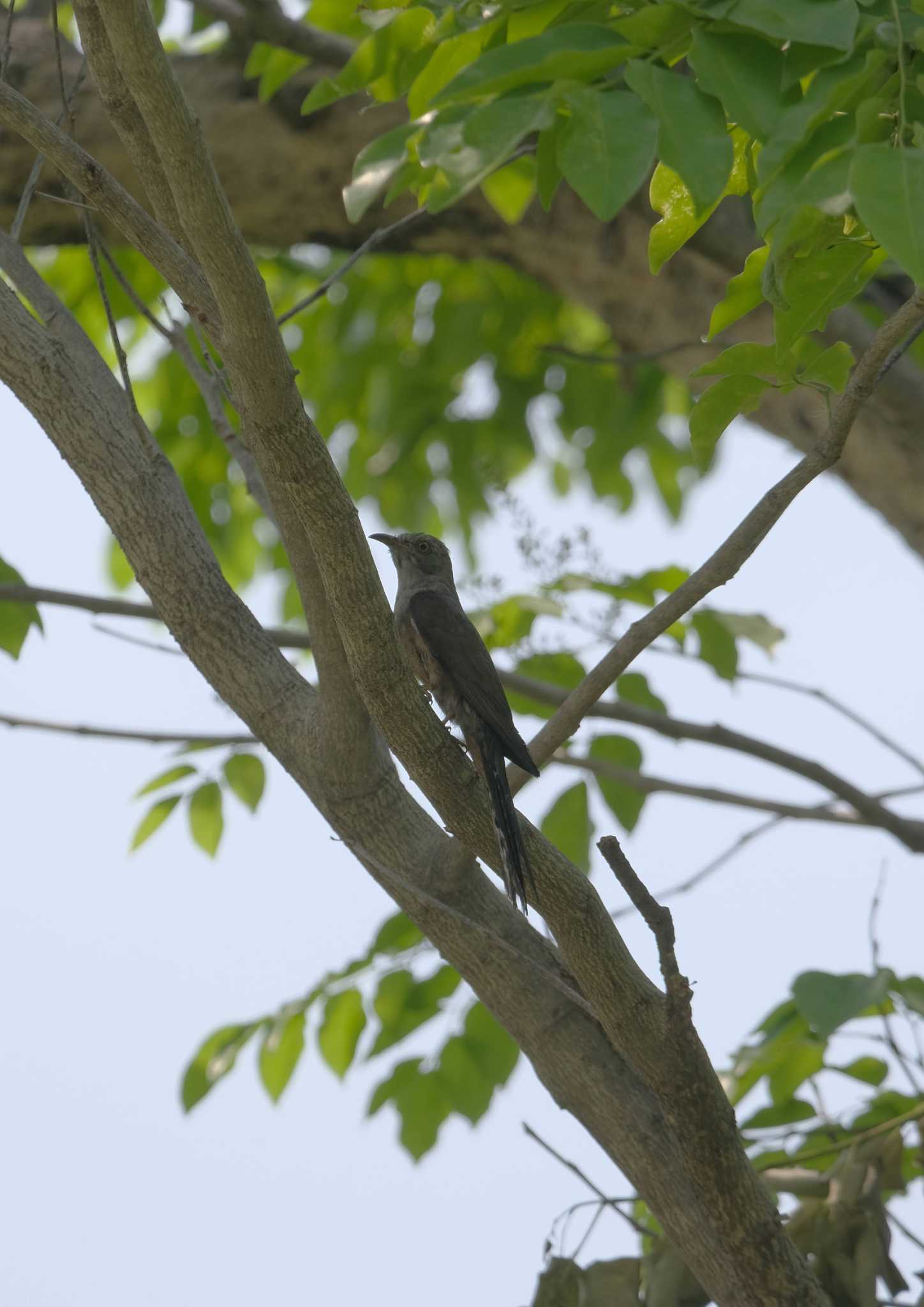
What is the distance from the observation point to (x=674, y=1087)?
261cm

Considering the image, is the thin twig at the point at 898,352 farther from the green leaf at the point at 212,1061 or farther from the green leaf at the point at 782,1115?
the green leaf at the point at 212,1061

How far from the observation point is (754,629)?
4160 millimetres

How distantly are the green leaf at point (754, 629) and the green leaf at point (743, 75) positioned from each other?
2.37m

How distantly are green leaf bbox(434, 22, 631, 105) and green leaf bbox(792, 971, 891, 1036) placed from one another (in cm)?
228

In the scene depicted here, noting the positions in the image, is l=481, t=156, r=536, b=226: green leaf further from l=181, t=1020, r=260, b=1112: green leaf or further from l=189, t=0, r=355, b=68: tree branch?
l=181, t=1020, r=260, b=1112: green leaf

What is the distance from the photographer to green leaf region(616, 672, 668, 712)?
14.2 feet

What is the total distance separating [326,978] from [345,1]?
10.1 feet

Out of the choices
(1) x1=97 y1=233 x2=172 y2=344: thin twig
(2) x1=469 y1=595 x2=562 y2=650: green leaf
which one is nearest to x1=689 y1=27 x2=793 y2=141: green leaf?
(1) x1=97 y1=233 x2=172 y2=344: thin twig

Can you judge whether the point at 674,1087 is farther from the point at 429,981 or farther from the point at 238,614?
the point at 429,981

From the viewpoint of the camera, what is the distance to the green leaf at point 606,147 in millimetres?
1758

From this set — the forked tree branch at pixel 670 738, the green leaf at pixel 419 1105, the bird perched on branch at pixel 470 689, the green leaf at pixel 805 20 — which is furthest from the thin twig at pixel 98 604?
the green leaf at pixel 805 20

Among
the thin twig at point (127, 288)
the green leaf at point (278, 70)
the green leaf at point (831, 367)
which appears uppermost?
the green leaf at point (278, 70)

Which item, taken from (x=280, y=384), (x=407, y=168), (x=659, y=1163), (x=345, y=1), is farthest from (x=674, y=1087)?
(x=345, y=1)

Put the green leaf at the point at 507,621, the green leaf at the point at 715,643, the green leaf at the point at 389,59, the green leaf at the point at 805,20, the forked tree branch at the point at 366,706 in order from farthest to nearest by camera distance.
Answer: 1. the green leaf at the point at 507,621
2. the green leaf at the point at 715,643
3. the green leaf at the point at 389,59
4. the forked tree branch at the point at 366,706
5. the green leaf at the point at 805,20
